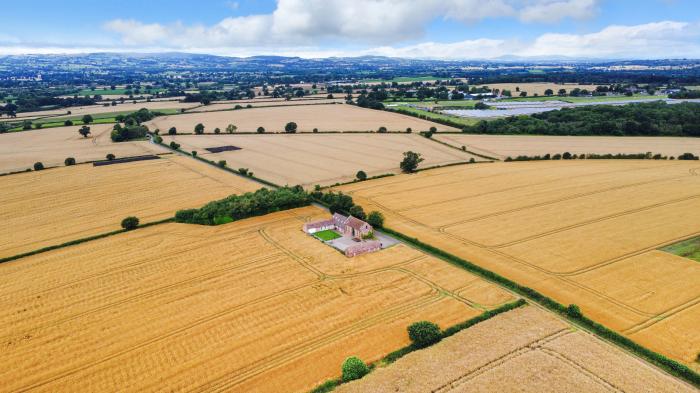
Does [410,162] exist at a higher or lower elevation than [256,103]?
lower

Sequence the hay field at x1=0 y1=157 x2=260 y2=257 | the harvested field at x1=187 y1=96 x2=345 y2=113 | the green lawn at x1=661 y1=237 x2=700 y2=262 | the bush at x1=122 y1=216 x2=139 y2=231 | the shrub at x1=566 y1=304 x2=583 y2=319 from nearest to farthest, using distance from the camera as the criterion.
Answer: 1. the shrub at x1=566 y1=304 x2=583 y2=319
2. the green lawn at x1=661 y1=237 x2=700 y2=262
3. the bush at x1=122 y1=216 x2=139 y2=231
4. the hay field at x1=0 y1=157 x2=260 y2=257
5. the harvested field at x1=187 y1=96 x2=345 y2=113

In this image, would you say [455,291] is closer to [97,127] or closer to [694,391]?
[694,391]

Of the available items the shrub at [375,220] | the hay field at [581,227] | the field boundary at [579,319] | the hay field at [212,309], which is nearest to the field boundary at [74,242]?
the hay field at [212,309]

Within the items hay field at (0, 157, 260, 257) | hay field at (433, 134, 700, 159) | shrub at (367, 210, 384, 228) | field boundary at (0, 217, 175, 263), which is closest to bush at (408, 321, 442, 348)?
shrub at (367, 210, 384, 228)

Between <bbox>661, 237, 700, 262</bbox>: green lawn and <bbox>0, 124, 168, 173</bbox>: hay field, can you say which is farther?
<bbox>0, 124, 168, 173</bbox>: hay field

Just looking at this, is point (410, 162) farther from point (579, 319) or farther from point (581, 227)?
point (579, 319)

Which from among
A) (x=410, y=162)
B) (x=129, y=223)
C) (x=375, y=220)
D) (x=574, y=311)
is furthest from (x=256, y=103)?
(x=574, y=311)

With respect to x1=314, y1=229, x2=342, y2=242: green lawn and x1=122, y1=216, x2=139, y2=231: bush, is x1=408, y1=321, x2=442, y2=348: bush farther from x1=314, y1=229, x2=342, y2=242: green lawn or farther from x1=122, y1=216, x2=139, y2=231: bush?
x1=122, y1=216, x2=139, y2=231: bush

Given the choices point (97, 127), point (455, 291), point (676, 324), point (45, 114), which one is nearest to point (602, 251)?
point (676, 324)
